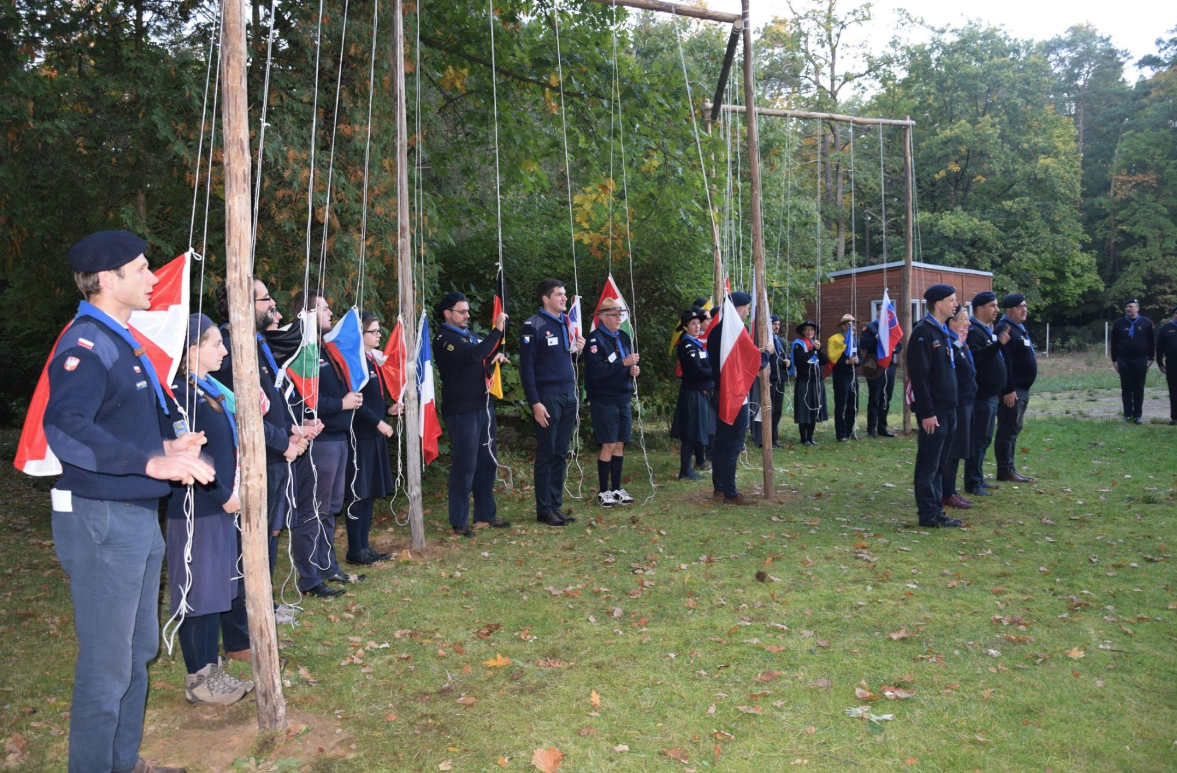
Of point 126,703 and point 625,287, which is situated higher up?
point 625,287

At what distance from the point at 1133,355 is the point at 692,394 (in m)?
8.61

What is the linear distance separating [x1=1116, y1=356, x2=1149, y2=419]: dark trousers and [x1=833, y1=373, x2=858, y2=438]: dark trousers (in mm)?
4584

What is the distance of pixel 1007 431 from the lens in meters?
10.6

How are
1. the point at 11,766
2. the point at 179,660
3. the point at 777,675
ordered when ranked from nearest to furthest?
1. the point at 11,766
2. the point at 777,675
3. the point at 179,660

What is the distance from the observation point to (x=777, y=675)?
4.89 meters

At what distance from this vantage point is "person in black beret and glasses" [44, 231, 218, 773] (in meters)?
3.31

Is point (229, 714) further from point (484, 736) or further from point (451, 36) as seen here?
point (451, 36)

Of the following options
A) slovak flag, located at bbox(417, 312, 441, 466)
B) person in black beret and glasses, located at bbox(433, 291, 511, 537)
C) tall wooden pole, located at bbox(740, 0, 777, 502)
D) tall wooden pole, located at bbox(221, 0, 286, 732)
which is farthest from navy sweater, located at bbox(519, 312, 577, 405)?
tall wooden pole, located at bbox(221, 0, 286, 732)

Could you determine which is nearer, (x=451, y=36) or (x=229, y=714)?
(x=229, y=714)

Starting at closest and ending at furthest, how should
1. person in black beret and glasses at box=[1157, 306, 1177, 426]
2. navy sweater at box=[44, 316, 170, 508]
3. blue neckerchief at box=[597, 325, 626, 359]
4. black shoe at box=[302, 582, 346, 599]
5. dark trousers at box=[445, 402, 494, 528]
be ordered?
1. navy sweater at box=[44, 316, 170, 508]
2. black shoe at box=[302, 582, 346, 599]
3. dark trousers at box=[445, 402, 494, 528]
4. blue neckerchief at box=[597, 325, 626, 359]
5. person in black beret and glasses at box=[1157, 306, 1177, 426]

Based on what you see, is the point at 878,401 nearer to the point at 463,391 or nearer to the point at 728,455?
the point at 728,455

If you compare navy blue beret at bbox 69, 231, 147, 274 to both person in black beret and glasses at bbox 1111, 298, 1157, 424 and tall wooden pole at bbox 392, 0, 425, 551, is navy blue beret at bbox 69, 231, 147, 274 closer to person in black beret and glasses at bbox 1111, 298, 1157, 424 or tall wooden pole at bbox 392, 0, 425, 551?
tall wooden pole at bbox 392, 0, 425, 551

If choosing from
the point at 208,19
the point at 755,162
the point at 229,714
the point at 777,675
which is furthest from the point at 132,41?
the point at 777,675

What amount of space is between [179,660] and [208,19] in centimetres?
668
